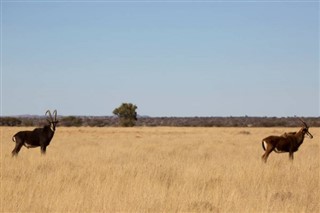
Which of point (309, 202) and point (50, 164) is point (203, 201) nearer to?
point (309, 202)

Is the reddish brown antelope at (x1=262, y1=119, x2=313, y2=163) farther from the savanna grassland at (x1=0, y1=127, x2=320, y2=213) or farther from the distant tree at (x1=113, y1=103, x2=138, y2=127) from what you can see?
the distant tree at (x1=113, y1=103, x2=138, y2=127)

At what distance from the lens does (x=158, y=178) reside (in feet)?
35.0

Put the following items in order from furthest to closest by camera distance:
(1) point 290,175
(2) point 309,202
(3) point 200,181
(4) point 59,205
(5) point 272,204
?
(1) point 290,175 < (3) point 200,181 < (2) point 309,202 < (5) point 272,204 < (4) point 59,205

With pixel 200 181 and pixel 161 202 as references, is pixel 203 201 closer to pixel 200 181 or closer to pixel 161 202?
pixel 161 202

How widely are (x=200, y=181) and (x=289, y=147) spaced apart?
24.3ft

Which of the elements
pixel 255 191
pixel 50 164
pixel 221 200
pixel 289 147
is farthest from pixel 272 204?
pixel 289 147

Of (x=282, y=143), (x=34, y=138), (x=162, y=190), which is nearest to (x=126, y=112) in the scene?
(x=34, y=138)

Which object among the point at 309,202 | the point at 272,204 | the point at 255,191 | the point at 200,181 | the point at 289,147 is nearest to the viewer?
the point at 272,204

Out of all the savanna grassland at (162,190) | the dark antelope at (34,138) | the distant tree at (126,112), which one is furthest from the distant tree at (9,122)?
the savanna grassland at (162,190)

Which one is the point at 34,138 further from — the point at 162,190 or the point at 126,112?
the point at 126,112

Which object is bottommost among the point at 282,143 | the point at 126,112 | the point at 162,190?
the point at 162,190

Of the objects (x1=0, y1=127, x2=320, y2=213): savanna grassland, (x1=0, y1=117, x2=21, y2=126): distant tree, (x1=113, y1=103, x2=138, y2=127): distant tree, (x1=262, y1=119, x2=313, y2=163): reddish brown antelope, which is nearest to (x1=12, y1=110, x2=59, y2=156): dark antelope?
(x1=0, y1=127, x2=320, y2=213): savanna grassland

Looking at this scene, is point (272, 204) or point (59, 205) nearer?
point (59, 205)

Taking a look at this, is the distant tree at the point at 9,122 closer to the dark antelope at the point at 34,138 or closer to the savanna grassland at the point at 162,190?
the dark antelope at the point at 34,138
